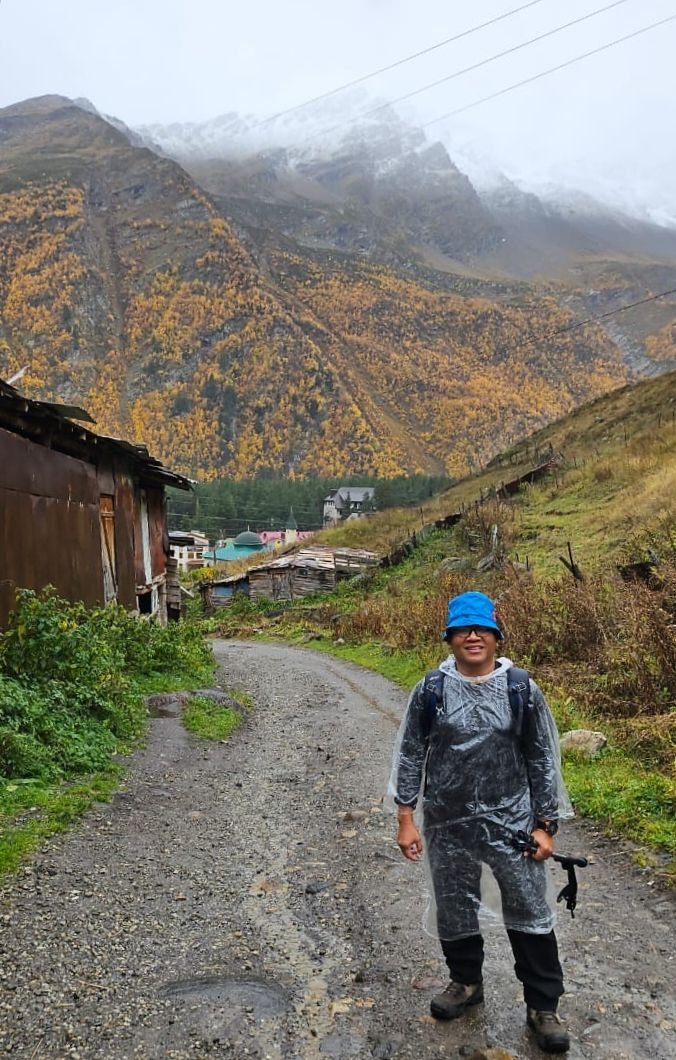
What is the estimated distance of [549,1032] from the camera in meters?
3.08

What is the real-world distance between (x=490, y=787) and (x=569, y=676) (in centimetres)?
726

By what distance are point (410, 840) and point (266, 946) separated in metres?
1.39

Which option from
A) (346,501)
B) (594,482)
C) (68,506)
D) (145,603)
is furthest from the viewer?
(346,501)

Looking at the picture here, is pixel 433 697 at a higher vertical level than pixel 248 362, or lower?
lower

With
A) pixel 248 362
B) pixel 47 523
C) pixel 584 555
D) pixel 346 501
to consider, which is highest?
pixel 248 362

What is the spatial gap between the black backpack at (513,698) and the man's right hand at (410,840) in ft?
1.39

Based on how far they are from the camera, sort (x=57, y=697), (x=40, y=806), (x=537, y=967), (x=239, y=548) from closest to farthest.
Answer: (x=537, y=967)
(x=40, y=806)
(x=57, y=697)
(x=239, y=548)

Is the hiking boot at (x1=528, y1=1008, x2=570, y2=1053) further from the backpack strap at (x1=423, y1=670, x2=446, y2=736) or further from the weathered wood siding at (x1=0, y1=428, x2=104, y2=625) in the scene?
the weathered wood siding at (x1=0, y1=428, x2=104, y2=625)

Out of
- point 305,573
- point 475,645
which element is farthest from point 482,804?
point 305,573

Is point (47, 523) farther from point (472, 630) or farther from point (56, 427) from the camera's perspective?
point (472, 630)

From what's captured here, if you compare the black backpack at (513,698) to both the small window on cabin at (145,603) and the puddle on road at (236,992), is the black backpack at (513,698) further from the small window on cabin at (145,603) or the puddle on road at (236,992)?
the small window on cabin at (145,603)

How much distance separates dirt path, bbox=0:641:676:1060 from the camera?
3236mm

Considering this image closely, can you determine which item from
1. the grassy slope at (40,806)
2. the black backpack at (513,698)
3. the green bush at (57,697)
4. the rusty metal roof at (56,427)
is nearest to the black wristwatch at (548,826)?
the black backpack at (513,698)

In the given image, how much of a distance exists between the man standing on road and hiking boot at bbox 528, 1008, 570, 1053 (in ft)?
0.24
